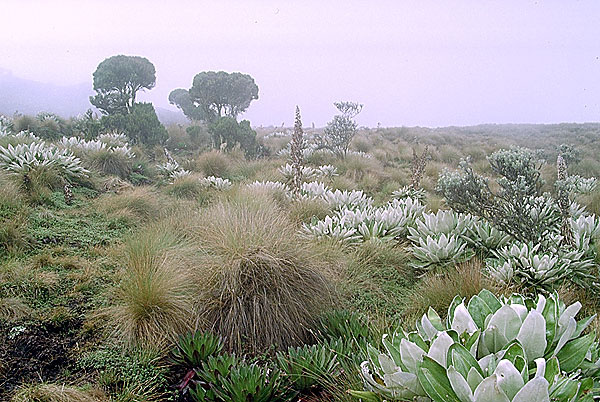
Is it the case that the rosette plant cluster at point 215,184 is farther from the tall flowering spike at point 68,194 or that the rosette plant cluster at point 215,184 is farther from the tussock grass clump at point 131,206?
the tall flowering spike at point 68,194

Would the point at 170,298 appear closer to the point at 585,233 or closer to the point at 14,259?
the point at 14,259

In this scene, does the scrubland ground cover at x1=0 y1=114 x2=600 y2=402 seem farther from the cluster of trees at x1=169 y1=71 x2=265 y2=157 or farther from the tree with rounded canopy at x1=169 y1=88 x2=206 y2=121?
the tree with rounded canopy at x1=169 y1=88 x2=206 y2=121

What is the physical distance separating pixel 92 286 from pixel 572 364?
320 cm

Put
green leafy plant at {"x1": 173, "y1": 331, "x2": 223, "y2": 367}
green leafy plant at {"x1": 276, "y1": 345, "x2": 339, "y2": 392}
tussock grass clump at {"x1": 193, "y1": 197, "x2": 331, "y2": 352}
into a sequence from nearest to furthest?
green leafy plant at {"x1": 276, "y1": 345, "x2": 339, "y2": 392} < green leafy plant at {"x1": 173, "y1": 331, "x2": 223, "y2": 367} < tussock grass clump at {"x1": 193, "y1": 197, "x2": 331, "y2": 352}

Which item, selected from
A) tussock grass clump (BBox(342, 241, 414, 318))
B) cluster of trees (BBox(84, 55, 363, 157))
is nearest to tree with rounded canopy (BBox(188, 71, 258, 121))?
cluster of trees (BBox(84, 55, 363, 157))

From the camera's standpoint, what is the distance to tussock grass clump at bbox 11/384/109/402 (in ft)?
6.07

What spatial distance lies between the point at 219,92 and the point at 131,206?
58.3 feet

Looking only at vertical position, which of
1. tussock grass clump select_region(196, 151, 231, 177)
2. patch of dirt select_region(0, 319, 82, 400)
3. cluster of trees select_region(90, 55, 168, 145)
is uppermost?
cluster of trees select_region(90, 55, 168, 145)

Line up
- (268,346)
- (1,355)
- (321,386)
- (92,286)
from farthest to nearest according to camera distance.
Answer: (92,286) → (268,346) → (1,355) → (321,386)

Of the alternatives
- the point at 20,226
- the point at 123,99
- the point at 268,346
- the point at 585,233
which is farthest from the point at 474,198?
the point at 123,99

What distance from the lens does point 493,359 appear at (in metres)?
1.21

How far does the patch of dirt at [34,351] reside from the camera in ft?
7.01

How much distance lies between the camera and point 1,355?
2270mm

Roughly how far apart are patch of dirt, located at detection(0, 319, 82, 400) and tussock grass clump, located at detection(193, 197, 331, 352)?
0.85 m
